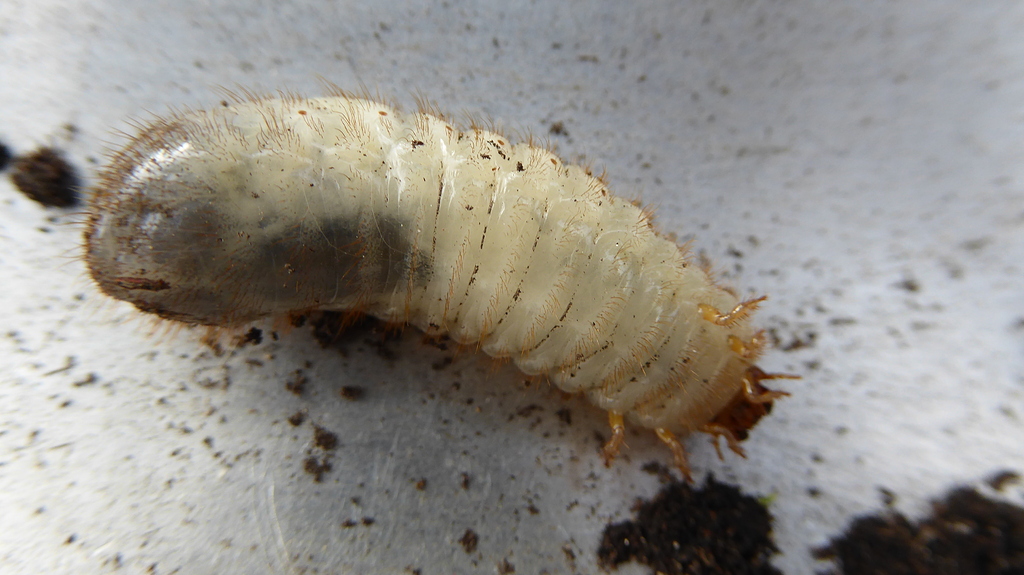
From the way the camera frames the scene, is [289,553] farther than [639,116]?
No

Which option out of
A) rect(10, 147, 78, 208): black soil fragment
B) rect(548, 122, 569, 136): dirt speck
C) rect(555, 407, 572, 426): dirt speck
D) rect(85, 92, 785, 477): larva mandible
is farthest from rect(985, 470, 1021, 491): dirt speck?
rect(10, 147, 78, 208): black soil fragment

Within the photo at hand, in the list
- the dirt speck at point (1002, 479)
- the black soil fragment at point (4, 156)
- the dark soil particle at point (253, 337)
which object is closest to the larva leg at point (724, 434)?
the dirt speck at point (1002, 479)

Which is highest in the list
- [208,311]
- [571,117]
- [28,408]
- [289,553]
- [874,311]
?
[571,117]

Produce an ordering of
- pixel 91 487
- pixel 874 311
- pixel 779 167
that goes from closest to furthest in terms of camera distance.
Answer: pixel 91 487 < pixel 874 311 < pixel 779 167

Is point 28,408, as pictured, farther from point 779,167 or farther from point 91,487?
point 779,167

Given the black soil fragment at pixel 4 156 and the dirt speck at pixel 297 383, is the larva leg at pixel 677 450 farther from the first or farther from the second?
the black soil fragment at pixel 4 156

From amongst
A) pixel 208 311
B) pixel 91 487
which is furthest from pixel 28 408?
pixel 208 311

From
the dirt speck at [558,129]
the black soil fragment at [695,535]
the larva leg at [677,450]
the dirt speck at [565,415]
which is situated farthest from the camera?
the dirt speck at [558,129]
